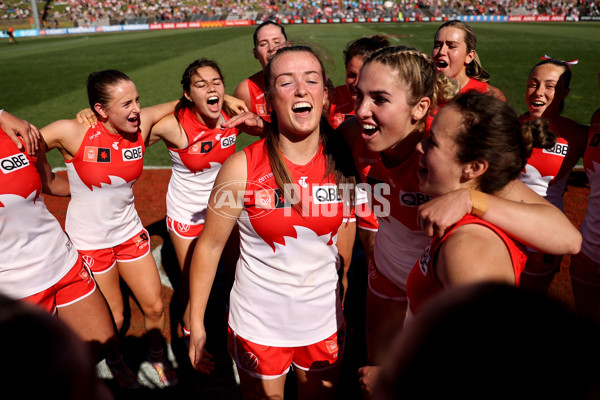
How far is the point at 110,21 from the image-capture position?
50.7 m

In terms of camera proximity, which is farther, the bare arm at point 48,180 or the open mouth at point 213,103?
the open mouth at point 213,103

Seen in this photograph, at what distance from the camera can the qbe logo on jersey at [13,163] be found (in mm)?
2631

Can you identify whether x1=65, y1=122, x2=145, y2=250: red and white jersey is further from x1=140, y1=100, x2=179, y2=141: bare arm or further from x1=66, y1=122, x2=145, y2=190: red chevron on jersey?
x1=140, y1=100, x2=179, y2=141: bare arm

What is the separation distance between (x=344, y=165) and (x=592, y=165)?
2.27m

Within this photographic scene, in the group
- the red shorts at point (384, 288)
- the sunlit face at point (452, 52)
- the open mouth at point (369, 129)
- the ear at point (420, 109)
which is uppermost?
the sunlit face at point (452, 52)

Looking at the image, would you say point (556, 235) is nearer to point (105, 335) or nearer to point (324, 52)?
point (324, 52)

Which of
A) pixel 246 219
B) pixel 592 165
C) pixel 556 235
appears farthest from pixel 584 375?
pixel 592 165

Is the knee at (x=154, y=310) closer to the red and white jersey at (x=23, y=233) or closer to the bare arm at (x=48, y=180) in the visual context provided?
the red and white jersey at (x=23, y=233)

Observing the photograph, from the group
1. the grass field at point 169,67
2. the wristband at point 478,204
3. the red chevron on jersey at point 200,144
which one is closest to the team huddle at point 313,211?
the wristband at point 478,204

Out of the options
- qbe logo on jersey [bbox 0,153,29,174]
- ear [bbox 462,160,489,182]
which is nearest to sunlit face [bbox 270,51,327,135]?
ear [bbox 462,160,489,182]

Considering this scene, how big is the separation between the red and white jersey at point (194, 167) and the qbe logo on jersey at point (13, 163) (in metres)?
1.44

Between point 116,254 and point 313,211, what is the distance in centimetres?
220

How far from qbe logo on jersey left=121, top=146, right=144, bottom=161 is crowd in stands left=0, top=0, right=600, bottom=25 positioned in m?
50.8

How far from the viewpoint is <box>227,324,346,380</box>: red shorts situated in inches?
92.7
